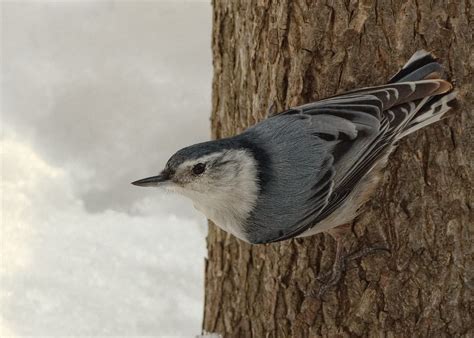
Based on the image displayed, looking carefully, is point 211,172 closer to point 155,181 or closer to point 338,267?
point 155,181

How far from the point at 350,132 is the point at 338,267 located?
55 centimetres

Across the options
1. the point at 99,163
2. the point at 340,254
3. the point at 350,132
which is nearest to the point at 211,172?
the point at 350,132

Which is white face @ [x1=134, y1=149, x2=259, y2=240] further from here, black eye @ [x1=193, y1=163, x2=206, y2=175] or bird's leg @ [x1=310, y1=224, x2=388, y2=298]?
bird's leg @ [x1=310, y1=224, x2=388, y2=298]

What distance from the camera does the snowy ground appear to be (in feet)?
13.4

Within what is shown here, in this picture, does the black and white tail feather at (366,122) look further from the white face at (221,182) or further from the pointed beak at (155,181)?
the pointed beak at (155,181)

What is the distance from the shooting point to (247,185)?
8.25ft

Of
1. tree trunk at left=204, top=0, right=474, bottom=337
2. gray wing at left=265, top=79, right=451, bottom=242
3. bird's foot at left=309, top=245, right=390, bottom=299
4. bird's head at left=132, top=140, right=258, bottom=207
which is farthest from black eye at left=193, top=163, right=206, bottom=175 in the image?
bird's foot at left=309, top=245, right=390, bottom=299

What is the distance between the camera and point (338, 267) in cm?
277

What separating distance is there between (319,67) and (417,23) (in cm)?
36

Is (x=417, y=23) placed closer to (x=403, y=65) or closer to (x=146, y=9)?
(x=403, y=65)

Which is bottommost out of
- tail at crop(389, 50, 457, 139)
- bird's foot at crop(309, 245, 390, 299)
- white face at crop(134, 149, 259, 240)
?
bird's foot at crop(309, 245, 390, 299)

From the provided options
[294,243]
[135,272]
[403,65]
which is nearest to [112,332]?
[135,272]

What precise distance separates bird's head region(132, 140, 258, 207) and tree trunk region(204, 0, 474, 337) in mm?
426

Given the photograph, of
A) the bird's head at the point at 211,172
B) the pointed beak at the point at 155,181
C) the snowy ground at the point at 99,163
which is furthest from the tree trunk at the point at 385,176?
the snowy ground at the point at 99,163
